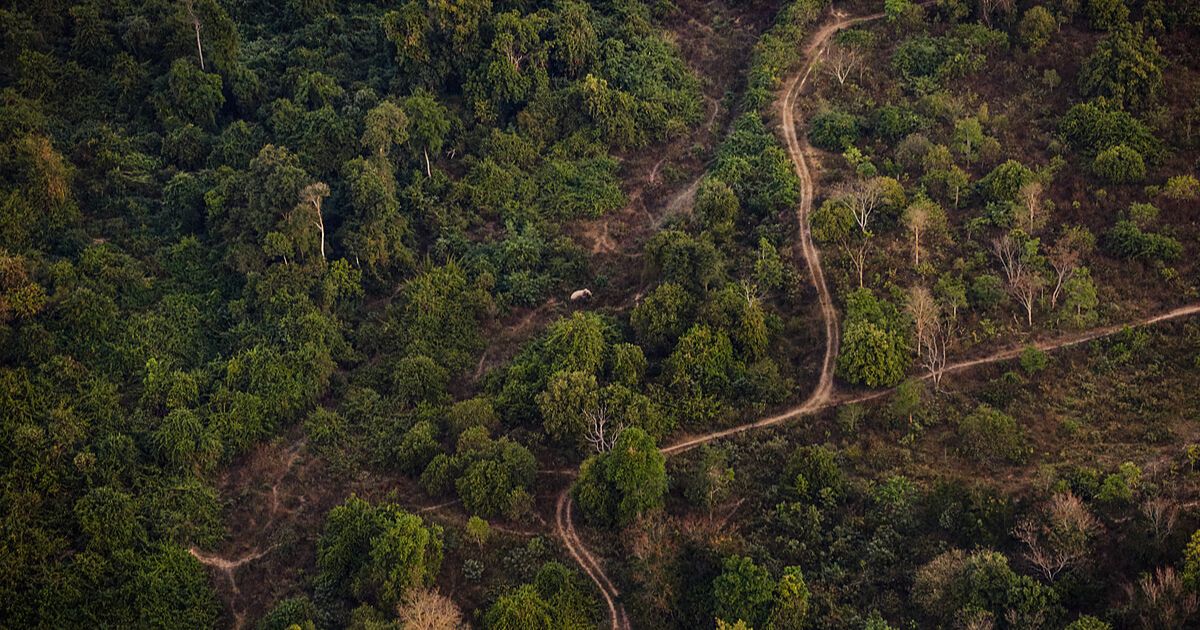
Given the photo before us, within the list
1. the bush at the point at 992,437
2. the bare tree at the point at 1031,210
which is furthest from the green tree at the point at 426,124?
the bush at the point at 992,437

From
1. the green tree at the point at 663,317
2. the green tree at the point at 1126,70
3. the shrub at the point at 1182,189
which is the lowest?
the green tree at the point at 663,317

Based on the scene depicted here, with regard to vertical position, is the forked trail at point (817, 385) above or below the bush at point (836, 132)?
below

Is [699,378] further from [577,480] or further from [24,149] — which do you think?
[24,149]

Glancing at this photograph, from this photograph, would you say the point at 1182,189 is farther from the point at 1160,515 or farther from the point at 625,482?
the point at 625,482

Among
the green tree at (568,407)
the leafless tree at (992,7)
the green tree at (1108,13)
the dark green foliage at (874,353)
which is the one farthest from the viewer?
the leafless tree at (992,7)

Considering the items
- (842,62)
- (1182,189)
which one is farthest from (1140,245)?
(842,62)

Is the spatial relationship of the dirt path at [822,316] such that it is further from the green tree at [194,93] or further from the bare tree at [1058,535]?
the green tree at [194,93]

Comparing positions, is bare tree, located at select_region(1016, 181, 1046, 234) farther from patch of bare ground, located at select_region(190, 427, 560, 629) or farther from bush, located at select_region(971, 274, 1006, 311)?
patch of bare ground, located at select_region(190, 427, 560, 629)
